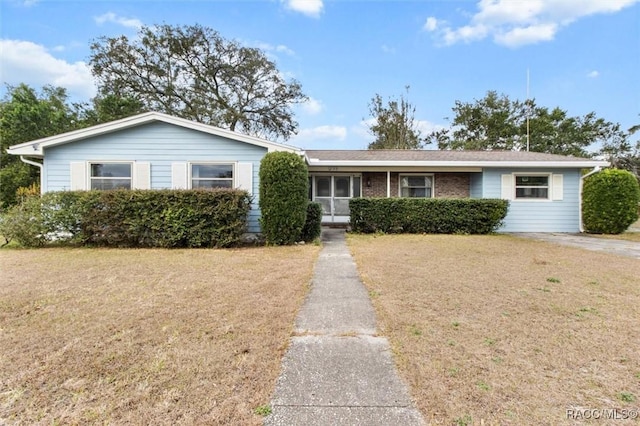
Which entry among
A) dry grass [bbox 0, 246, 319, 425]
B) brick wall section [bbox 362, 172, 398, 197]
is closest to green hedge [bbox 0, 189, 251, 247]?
dry grass [bbox 0, 246, 319, 425]

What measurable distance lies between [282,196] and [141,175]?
4704mm

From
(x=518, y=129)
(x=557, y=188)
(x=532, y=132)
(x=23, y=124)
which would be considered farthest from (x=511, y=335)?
(x=532, y=132)

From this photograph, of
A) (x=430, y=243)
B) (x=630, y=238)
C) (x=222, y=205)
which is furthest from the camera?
(x=630, y=238)

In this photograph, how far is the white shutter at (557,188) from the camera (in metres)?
11.6

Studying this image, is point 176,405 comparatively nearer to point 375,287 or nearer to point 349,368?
point 349,368

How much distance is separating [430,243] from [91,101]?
92.6ft

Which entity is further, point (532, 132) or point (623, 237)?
point (532, 132)

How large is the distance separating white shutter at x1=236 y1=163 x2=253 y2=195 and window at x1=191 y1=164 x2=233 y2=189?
0.85ft

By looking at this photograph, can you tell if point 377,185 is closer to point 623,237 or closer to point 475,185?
point 475,185

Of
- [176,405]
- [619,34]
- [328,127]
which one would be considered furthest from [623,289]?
[328,127]

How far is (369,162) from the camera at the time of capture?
12.0 metres

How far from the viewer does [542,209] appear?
11.7 m

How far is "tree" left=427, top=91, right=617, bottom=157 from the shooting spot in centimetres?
2936

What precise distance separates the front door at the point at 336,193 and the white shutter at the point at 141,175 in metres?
6.29
